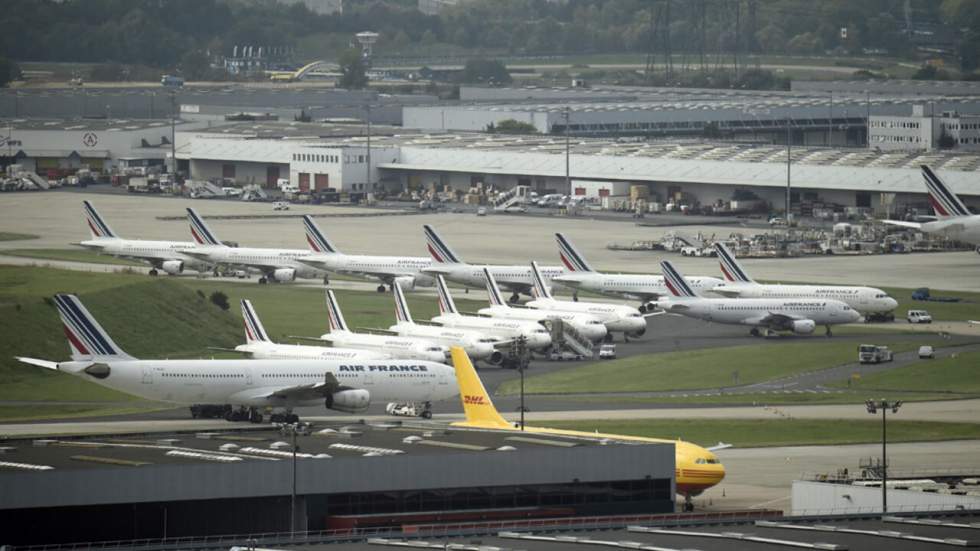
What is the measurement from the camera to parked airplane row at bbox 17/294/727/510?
94125 millimetres

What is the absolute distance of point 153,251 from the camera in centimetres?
16562

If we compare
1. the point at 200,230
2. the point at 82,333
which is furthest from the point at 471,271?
the point at 82,333

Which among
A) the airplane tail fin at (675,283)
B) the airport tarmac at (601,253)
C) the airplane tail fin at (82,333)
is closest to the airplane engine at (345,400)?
the airplane tail fin at (82,333)

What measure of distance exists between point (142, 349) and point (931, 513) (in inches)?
2689

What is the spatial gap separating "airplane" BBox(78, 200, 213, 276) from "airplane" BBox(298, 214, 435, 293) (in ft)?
32.3

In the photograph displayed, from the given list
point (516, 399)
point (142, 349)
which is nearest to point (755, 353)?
point (516, 399)

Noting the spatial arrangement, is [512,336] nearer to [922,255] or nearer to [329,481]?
[329,481]

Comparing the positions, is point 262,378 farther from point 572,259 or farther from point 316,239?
point 316,239

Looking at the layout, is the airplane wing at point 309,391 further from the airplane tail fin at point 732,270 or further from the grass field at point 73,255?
the grass field at point 73,255

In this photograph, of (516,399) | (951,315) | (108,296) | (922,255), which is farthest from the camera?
(922,255)

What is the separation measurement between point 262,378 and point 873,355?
142ft

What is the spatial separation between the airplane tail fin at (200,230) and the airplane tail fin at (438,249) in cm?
2154

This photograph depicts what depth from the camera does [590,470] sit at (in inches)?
3019

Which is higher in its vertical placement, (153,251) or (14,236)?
(14,236)
